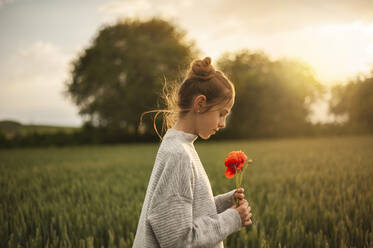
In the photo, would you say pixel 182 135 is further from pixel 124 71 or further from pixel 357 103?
pixel 357 103

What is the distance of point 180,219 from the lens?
4.03 feet

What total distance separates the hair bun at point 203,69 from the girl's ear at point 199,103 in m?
0.12

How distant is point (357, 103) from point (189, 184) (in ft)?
104

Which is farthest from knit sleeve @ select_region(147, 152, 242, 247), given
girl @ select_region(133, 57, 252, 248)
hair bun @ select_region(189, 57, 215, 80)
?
hair bun @ select_region(189, 57, 215, 80)

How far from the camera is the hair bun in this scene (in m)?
1.44

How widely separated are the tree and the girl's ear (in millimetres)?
21626

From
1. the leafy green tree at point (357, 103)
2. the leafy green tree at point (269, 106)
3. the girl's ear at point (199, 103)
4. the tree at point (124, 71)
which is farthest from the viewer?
the leafy green tree at point (269, 106)

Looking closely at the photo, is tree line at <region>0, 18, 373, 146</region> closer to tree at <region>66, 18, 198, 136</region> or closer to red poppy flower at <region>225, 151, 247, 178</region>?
tree at <region>66, 18, 198, 136</region>

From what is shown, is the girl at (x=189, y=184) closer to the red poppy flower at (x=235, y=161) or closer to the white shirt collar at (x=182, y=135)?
the white shirt collar at (x=182, y=135)

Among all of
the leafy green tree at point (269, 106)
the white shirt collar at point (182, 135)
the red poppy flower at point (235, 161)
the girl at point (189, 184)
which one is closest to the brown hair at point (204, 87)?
the girl at point (189, 184)

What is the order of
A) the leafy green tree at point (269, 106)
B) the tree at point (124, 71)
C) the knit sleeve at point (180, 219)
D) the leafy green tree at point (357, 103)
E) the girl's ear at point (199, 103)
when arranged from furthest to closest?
1. the leafy green tree at point (269, 106)
2. the leafy green tree at point (357, 103)
3. the tree at point (124, 71)
4. the girl's ear at point (199, 103)
5. the knit sleeve at point (180, 219)

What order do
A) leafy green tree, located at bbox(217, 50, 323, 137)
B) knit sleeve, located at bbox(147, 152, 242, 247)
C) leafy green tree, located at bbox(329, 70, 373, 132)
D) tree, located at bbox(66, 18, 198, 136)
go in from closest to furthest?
knit sleeve, located at bbox(147, 152, 242, 247), tree, located at bbox(66, 18, 198, 136), leafy green tree, located at bbox(329, 70, 373, 132), leafy green tree, located at bbox(217, 50, 323, 137)

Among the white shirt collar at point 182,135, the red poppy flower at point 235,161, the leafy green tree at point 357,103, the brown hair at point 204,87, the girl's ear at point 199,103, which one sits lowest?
the red poppy flower at point 235,161

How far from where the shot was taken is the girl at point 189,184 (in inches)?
49.1
